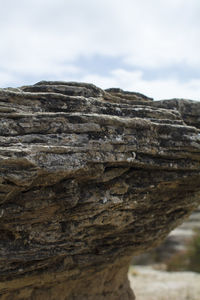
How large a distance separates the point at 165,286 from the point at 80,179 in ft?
40.0

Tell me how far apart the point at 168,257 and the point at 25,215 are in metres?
21.0

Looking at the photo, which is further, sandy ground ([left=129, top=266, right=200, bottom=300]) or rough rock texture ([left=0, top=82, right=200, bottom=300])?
sandy ground ([left=129, top=266, right=200, bottom=300])

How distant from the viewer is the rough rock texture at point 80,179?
6418 millimetres

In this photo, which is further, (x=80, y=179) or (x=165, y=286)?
(x=165, y=286)

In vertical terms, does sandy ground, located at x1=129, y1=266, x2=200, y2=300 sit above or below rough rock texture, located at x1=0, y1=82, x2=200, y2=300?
below

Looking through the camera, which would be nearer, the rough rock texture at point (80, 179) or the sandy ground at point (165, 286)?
the rough rock texture at point (80, 179)

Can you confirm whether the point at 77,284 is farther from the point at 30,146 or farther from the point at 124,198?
the point at 30,146

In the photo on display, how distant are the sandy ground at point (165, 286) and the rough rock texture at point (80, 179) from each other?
629 centimetres

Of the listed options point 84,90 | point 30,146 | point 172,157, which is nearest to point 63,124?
point 30,146

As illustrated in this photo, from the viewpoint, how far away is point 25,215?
6.84 m

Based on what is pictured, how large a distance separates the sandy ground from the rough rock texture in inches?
248

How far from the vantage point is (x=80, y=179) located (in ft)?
23.4

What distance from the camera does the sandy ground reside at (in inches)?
588

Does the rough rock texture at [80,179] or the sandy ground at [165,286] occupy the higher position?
the rough rock texture at [80,179]
